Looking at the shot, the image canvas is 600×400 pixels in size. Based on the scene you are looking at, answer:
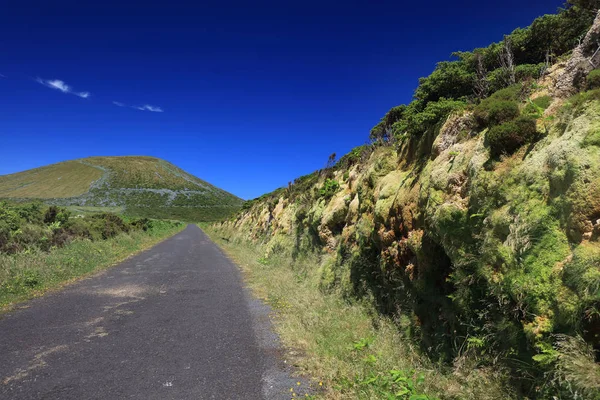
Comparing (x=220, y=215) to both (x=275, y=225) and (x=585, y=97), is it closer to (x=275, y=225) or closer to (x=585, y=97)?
(x=275, y=225)

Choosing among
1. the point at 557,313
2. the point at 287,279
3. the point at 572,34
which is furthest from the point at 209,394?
the point at 572,34

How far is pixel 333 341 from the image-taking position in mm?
5852

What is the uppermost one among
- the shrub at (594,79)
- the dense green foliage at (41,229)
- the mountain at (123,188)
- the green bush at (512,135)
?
the mountain at (123,188)

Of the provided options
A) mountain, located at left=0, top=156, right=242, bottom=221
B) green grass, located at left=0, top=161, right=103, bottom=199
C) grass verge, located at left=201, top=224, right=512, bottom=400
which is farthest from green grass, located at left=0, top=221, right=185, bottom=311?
green grass, located at left=0, top=161, right=103, bottom=199

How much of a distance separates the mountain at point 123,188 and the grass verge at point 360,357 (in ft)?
266

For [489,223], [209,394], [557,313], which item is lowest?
[209,394]

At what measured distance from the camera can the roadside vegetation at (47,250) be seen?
378 inches

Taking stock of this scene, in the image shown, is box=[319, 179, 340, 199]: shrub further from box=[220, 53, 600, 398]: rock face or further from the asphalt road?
the asphalt road

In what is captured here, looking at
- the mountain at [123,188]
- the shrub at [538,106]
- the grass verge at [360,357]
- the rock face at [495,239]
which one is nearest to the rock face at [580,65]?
the rock face at [495,239]

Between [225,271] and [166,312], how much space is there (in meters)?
6.80

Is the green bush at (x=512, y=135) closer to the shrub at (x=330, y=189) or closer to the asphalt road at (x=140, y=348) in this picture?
the asphalt road at (x=140, y=348)

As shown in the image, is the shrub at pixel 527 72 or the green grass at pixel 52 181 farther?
the green grass at pixel 52 181

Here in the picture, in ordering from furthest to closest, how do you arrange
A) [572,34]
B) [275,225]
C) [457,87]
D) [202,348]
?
[275,225]
[457,87]
[572,34]
[202,348]

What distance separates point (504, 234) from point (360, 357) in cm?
279
